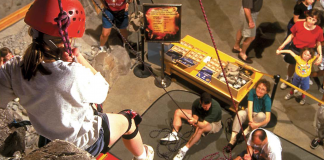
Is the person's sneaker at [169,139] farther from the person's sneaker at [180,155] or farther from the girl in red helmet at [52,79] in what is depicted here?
the girl in red helmet at [52,79]

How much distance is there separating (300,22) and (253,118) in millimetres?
1636

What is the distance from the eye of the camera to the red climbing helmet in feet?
6.84

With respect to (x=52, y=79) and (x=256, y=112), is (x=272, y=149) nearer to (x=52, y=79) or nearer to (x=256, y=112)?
(x=256, y=112)

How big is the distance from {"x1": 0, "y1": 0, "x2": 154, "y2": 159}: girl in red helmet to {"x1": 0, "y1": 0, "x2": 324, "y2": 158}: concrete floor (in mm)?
3104

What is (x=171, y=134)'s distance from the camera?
4898 mm

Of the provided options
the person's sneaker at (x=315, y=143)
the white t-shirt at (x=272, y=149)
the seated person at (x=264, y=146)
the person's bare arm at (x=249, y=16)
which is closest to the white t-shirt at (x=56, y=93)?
the seated person at (x=264, y=146)

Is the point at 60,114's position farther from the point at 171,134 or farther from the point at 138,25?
the point at 138,25

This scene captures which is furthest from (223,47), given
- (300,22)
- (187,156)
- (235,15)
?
(187,156)

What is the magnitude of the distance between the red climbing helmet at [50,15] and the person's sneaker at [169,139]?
2.95 metres

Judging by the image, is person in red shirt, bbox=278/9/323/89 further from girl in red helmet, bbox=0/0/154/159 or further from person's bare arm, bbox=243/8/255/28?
girl in red helmet, bbox=0/0/154/159

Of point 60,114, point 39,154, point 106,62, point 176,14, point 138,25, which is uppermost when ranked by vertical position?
point 39,154

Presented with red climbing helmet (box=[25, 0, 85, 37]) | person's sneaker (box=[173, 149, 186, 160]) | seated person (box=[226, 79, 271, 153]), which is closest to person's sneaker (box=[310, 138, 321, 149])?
seated person (box=[226, 79, 271, 153])

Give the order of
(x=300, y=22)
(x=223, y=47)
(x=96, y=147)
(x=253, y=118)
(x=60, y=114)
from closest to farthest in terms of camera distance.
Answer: (x=60, y=114)
(x=96, y=147)
(x=253, y=118)
(x=300, y=22)
(x=223, y=47)

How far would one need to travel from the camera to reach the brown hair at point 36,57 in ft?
7.04
